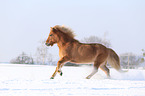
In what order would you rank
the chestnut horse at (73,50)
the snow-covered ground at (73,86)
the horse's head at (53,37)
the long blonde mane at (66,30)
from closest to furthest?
the snow-covered ground at (73,86)
the chestnut horse at (73,50)
the horse's head at (53,37)
the long blonde mane at (66,30)

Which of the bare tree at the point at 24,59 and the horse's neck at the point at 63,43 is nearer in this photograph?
the horse's neck at the point at 63,43

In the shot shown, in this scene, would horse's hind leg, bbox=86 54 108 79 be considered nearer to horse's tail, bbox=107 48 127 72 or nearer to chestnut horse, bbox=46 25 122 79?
chestnut horse, bbox=46 25 122 79

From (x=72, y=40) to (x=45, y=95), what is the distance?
322 cm

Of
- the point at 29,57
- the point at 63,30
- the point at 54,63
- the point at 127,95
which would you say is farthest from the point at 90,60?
the point at 29,57

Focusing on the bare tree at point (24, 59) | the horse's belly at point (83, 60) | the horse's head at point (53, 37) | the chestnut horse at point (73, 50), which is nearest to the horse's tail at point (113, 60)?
the chestnut horse at point (73, 50)

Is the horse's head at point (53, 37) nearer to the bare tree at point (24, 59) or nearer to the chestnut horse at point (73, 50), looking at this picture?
the chestnut horse at point (73, 50)

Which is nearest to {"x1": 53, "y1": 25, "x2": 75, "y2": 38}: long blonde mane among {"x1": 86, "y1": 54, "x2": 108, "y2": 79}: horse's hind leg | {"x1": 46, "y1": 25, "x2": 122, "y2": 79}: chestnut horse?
{"x1": 46, "y1": 25, "x2": 122, "y2": 79}: chestnut horse

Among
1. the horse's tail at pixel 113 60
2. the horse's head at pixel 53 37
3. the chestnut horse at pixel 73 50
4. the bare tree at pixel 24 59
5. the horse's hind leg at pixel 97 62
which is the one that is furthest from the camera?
the bare tree at pixel 24 59

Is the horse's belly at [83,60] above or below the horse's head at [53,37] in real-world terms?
below

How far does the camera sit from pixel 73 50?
5.60 m

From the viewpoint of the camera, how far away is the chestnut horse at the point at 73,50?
5.55 m

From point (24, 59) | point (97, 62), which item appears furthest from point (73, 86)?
point (24, 59)

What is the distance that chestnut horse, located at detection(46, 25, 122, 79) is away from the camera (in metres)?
5.55

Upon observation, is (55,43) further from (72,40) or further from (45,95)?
(45,95)
